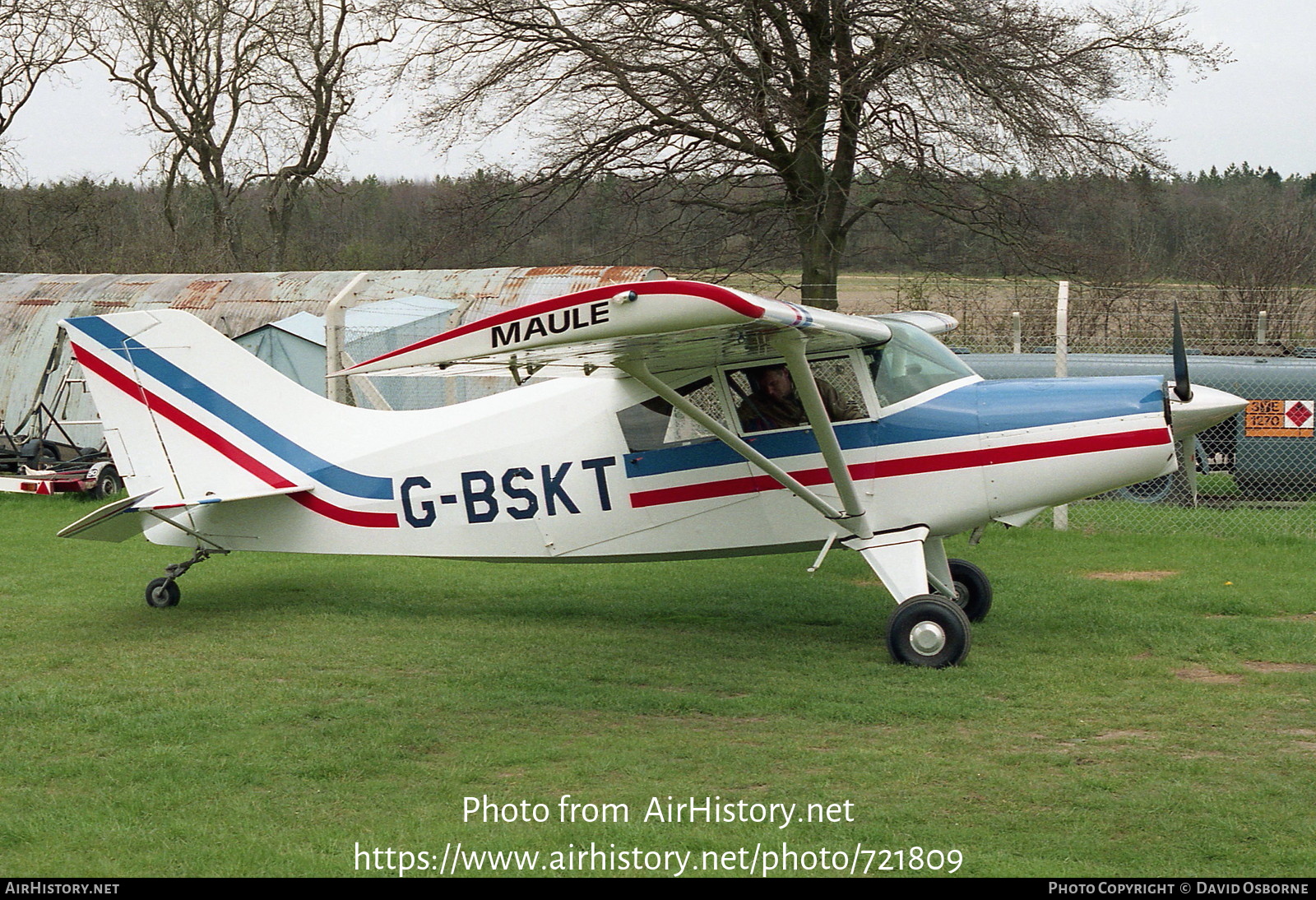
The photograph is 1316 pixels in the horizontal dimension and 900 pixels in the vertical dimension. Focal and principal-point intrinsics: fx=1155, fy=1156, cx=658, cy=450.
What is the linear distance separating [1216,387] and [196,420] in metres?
12.5

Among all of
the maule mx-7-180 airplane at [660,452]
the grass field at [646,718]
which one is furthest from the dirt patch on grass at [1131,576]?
the maule mx-7-180 airplane at [660,452]

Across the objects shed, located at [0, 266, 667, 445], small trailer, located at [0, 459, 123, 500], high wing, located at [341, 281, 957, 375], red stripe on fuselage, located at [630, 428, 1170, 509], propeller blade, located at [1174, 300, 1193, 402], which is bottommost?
small trailer, located at [0, 459, 123, 500]

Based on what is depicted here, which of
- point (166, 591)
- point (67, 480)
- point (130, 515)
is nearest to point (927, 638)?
point (130, 515)

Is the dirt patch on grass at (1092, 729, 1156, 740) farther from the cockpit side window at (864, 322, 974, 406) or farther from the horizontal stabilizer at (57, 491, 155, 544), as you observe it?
the horizontal stabilizer at (57, 491, 155, 544)

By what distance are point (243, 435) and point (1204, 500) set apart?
11857mm

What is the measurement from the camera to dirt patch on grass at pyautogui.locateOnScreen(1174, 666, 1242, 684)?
6.95 meters

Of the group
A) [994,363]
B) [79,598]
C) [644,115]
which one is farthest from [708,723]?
[994,363]

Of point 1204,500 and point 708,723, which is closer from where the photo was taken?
point 708,723

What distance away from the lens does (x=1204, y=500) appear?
584 inches


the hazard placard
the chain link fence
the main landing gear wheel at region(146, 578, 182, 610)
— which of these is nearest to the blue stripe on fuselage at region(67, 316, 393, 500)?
the main landing gear wheel at region(146, 578, 182, 610)

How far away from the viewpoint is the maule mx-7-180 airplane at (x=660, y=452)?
23.8 feet

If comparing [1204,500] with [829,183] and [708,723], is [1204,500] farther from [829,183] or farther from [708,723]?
[708,723]

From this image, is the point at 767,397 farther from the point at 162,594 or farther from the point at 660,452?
the point at 162,594

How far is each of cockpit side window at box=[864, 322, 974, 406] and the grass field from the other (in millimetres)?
1744
